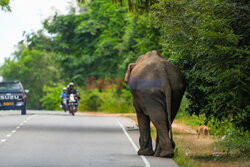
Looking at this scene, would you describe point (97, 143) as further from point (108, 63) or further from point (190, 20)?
point (108, 63)

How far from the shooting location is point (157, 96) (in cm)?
1460

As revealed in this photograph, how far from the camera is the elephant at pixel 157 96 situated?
14367 mm

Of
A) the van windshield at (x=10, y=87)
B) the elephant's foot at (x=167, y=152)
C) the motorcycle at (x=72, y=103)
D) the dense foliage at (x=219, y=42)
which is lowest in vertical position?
the motorcycle at (x=72, y=103)

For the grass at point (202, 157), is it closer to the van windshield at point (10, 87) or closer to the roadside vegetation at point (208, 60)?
the roadside vegetation at point (208, 60)

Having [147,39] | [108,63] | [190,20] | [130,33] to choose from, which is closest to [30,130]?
[190,20]

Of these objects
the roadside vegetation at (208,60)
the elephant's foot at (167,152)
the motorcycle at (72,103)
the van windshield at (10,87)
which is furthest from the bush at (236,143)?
the van windshield at (10,87)

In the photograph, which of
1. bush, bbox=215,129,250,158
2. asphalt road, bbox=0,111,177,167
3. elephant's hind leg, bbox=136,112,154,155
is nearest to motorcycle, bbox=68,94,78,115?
asphalt road, bbox=0,111,177,167

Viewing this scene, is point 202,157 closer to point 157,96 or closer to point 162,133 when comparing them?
point 162,133

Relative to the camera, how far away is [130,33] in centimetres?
4400

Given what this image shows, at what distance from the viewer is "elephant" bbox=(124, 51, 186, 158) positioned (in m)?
14.4

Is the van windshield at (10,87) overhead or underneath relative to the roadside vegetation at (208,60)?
underneath

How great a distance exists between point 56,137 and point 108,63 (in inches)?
1351

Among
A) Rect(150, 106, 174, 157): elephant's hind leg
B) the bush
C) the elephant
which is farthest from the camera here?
the bush

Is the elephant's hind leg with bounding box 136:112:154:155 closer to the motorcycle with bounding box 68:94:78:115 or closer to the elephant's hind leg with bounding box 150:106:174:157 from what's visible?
the elephant's hind leg with bounding box 150:106:174:157
